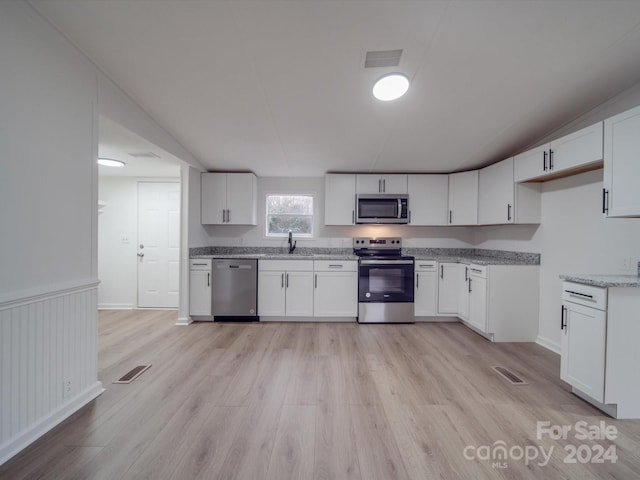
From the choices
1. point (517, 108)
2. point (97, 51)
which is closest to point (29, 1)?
point (97, 51)

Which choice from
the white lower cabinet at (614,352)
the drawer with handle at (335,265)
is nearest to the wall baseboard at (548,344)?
the white lower cabinet at (614,352)

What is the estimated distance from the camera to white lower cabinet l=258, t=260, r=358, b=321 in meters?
3.65

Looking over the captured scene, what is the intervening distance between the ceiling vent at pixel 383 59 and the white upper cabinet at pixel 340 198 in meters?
1.98

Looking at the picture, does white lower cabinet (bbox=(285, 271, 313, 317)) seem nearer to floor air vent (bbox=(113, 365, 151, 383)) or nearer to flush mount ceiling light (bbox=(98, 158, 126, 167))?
floor air vent (bbox=(113, 365, 151, 383))

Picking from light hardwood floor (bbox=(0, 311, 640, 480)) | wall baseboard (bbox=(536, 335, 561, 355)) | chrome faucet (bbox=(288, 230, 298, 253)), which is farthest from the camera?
chrome faucet (bbox=(288, 230, 298, 253))

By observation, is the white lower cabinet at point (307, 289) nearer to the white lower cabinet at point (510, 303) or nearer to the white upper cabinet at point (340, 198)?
the white upper cabinet at point (340, 198)

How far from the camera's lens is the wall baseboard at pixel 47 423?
4.48 ft

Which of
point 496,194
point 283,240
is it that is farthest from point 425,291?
point 283,240

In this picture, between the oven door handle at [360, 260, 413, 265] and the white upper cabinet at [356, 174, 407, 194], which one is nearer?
the oven door handle at [360, 260, 413, 265]

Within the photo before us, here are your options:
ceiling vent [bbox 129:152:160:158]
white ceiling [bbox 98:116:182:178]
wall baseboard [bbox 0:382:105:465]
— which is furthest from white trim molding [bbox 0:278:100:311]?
ceiling vent [bbox 129:152:160:158]

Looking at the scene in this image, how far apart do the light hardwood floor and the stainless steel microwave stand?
182 centimetres

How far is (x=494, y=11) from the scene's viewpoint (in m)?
1.56

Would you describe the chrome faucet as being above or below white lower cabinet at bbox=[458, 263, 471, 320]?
above

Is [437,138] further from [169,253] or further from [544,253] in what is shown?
[169,253]
